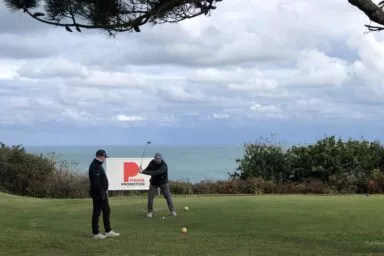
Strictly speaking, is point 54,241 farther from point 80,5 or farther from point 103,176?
point 80,5

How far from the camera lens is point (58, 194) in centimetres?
2722

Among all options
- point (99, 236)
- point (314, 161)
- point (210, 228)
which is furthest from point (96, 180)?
point (314, 161)

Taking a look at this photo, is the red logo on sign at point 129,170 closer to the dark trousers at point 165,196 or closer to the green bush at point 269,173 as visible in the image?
the green bush at point 269,173

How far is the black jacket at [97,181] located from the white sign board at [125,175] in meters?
12.6

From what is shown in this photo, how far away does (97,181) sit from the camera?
13.0 meters

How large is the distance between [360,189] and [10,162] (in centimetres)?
1584

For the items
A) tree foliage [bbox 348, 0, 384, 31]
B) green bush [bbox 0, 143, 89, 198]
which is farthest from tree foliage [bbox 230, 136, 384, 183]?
tree foliage [bbox 348, 0, 384, 31]

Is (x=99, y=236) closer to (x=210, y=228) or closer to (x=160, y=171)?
(x=210, y=228)

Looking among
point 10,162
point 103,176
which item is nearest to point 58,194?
point 10,162

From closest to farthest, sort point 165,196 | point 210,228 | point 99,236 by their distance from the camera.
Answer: point 99,236 → point 210,228 → point 165,196

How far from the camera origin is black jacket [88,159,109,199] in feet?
42.6

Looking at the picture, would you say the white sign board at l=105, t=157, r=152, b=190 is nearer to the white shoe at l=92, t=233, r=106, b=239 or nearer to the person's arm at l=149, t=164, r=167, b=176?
the person's arm at l=149, t=164, r=167, b=176

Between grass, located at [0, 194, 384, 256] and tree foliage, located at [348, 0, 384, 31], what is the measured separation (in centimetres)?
410

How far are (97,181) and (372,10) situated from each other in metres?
6.51
